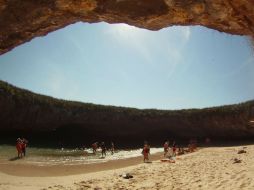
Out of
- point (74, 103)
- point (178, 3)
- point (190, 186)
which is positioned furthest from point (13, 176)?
point (74, 103)

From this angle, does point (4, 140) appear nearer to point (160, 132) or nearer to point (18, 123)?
point (18, 123)

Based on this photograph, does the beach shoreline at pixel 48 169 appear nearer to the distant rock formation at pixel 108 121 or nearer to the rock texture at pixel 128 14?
the rock texture at pixel 128 14

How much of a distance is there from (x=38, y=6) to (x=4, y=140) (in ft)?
126

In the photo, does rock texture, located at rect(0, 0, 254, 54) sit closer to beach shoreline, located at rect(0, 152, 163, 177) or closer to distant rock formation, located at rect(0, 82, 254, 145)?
beach shoreline, located at rect(0, 152, 163, 177)

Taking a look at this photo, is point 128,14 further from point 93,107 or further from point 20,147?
point 93,107

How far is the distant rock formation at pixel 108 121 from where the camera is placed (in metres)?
43.4

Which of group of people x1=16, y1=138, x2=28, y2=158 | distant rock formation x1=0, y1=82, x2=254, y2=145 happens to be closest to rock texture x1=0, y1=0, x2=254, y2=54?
group of people x1=16, y1=138, x2=28, y2=158

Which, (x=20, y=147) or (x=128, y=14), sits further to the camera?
(x=20, y=147)

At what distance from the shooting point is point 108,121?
4869cm

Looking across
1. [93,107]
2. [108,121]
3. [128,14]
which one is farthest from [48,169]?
[108,121]

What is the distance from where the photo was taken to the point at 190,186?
49.9ft

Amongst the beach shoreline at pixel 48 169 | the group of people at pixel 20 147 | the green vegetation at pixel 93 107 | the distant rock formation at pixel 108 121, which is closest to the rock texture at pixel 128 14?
the beach shoreline at pixel 48 169

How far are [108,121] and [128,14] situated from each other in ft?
142

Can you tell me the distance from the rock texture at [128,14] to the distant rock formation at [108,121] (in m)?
37.9
